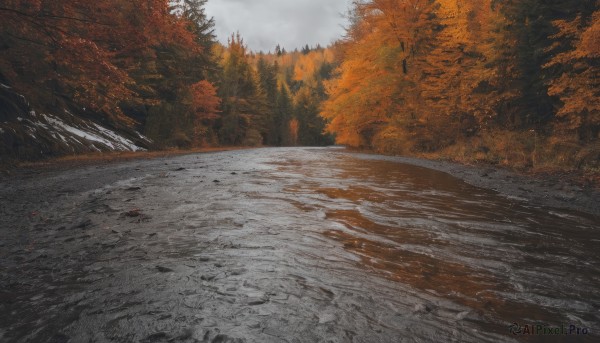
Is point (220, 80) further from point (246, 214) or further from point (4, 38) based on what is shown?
point (246, 214)

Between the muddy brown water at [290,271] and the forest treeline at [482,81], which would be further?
the forest treeline at [482,81]

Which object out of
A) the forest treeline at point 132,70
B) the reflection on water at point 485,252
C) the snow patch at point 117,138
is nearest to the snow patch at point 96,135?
the snow patch at point 117,138

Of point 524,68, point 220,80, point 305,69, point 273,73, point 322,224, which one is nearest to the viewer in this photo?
point 322,224

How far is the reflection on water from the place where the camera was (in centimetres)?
281

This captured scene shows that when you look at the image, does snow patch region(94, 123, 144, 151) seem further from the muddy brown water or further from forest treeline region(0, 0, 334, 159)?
the muddy brown water

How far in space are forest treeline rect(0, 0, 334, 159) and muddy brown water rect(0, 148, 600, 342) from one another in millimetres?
6582

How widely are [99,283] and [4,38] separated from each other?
48.5 ft

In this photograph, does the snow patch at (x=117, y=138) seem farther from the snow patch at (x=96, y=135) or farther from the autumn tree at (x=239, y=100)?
the autumn tree at (x=239, y=100)

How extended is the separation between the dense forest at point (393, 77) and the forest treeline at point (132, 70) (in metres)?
0.08

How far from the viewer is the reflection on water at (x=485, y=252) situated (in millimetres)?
2807

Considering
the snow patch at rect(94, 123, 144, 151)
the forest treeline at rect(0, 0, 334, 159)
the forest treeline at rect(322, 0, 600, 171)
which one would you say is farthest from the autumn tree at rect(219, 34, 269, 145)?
the snow patch at rect(94, 123, 144, 151)

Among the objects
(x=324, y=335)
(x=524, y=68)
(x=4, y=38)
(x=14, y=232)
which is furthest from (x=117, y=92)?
(x=524, y=68)

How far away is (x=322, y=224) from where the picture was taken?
16.8 feet

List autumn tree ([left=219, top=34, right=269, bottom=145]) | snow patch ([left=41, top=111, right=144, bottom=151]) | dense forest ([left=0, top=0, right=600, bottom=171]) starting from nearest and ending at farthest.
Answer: dense forest ([left=0, top=0, right=600, bottom=171])
snow patch ([left=41, top=111, right=144, bottom=151])
autumn tree ([left=219, top=34, right=269, bottom=145])
